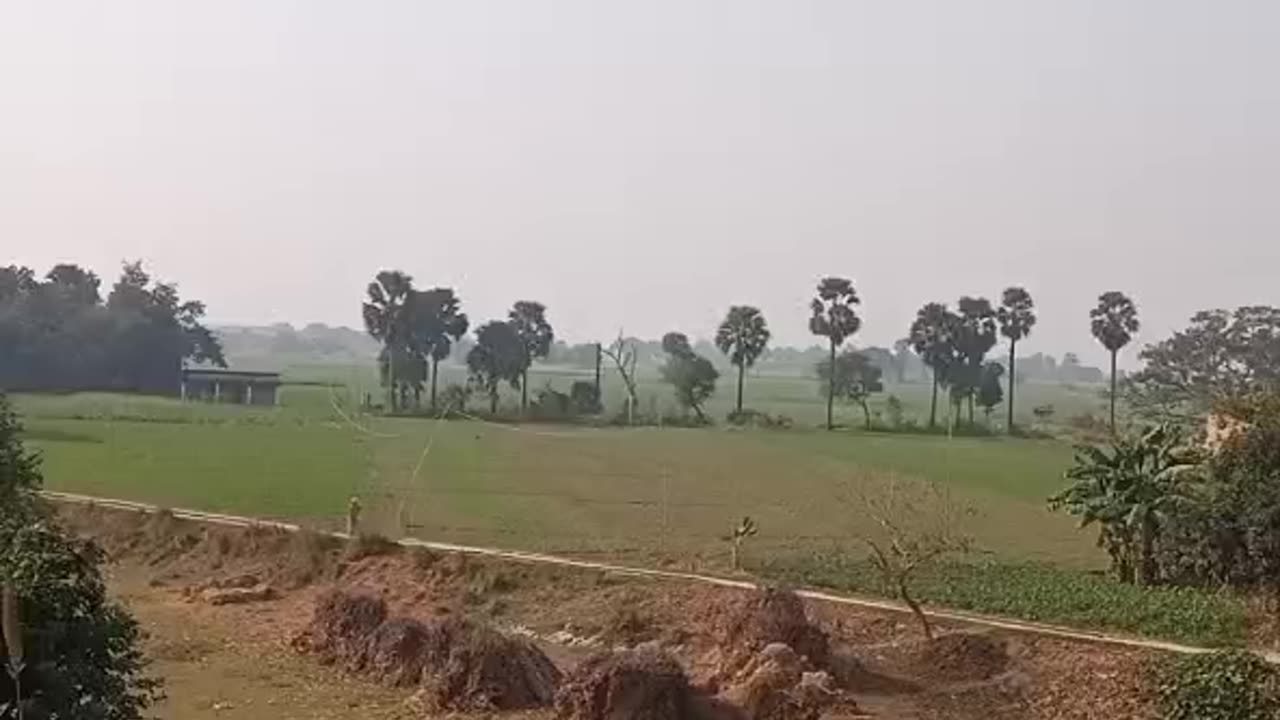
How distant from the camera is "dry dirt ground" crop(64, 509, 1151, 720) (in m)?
→ 18.4

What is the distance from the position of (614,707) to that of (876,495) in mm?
16676

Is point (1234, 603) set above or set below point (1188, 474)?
below

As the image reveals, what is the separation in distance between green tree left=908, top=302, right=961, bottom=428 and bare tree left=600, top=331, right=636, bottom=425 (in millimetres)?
14298

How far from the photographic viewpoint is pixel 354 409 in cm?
6053

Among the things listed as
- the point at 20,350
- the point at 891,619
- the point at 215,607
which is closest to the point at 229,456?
the point at 215,607

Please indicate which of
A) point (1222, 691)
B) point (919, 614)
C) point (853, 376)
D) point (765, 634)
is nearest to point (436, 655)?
point (765, 634)

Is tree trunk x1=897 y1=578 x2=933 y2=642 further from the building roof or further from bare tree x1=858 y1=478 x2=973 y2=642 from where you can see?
the building roof

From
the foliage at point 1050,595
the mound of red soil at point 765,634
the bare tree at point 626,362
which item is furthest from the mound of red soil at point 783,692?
the bare tree at point 626,362

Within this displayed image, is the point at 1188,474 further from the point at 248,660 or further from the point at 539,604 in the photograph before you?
the point at 248,660

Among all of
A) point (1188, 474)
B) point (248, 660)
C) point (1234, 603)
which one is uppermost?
point (1188, 474)

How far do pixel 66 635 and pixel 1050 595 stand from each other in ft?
48.6

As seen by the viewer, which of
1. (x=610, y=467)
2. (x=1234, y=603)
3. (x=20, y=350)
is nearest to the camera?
(x=1234, y=603)

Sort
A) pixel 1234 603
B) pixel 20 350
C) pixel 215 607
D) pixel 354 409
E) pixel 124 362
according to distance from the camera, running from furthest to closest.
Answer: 1. pixel 124 362
2. pixel 20 350
3. pixel 354 409
4. pixel 215 607
5. pixel 1234 603

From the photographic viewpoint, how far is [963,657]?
19.3 m
